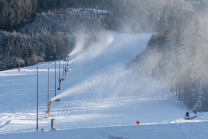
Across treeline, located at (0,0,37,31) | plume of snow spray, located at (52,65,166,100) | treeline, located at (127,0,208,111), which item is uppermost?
treeline, located at (0,0,37,31)

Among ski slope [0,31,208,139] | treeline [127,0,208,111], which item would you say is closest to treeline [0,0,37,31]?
ski slope [0,31,208,139]

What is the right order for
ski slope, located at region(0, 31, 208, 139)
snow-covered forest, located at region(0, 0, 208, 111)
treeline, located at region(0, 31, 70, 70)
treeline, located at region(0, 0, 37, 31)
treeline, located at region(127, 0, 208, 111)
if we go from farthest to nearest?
treeline, located at region(0, 0, 37, 31) < treeline, located at region(0, 31, 70, 70) < snow-covered forest, located at region(0, 0, 208, 111) < treeline, located at region(127, 0, 208, 111) < ski slope, located at region(0, 31, 208, 139)

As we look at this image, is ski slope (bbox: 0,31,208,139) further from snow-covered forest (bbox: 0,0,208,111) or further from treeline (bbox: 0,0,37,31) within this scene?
treeline (bbox: 0,0,37,31)

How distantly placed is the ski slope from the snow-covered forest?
3.64m

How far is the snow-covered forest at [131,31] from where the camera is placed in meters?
30.5

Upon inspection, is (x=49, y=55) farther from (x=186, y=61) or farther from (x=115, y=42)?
(x=186, y=61)

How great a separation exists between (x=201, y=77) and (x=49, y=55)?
167 ft

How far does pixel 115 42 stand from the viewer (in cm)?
8781

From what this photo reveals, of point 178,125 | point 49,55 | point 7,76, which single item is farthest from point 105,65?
point 178,125

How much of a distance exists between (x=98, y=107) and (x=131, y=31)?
88275 mm

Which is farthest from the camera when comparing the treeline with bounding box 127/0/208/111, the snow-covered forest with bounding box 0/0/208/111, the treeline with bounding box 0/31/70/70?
the treeline with bounding box 0/31/70/70

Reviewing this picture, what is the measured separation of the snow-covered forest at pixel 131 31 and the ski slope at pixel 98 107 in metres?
3.64

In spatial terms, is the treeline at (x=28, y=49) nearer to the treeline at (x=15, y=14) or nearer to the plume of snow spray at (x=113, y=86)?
the treeline at (x=15, y=14)

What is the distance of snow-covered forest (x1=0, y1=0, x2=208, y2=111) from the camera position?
30484 millimetres
